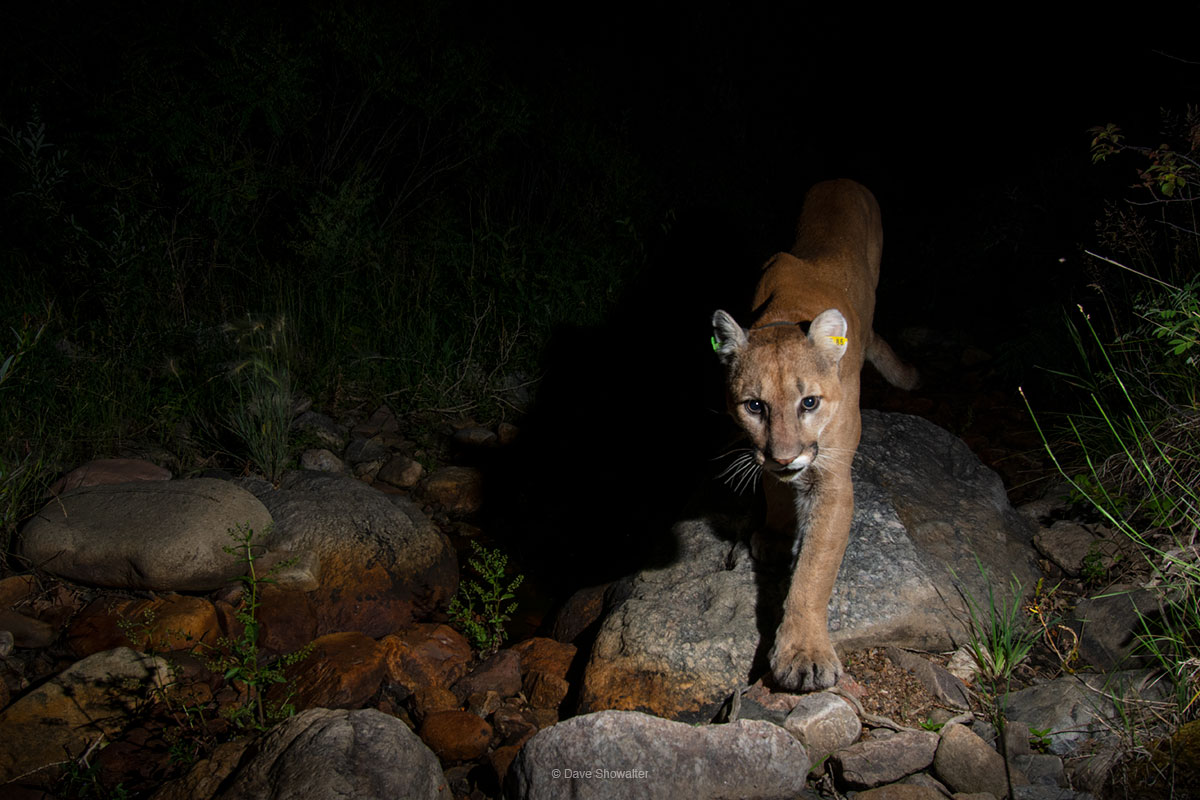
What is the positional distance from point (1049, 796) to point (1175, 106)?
6.46 metres

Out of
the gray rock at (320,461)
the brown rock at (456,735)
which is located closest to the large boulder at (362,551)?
the gray rock at (320,461)

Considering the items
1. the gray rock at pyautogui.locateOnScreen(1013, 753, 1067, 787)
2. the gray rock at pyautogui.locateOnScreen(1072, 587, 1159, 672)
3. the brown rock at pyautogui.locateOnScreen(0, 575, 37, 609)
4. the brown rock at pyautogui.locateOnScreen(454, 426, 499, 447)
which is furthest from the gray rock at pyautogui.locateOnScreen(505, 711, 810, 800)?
the brown rock at pyautogui.locateOnScreen(454, 426, 499, 447)

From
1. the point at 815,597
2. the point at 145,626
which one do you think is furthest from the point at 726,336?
the point at 145,626

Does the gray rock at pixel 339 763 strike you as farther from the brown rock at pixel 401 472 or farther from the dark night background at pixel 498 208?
the brown rock at pixel 401 472

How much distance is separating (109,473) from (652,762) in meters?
3.89

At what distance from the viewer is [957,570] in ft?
13.1

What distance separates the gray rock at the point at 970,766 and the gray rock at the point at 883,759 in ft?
0.20

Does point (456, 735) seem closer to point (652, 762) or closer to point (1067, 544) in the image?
point (652, 762)

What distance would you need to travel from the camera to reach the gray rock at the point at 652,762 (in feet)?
9.15

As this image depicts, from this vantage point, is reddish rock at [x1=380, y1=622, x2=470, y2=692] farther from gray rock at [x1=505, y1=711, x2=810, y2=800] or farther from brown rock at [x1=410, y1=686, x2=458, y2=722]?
gray rock at [x1=505, y1=711, x2=810, y2=800]

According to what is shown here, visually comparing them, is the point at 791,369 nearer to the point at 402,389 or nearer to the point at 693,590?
the point at 693,590

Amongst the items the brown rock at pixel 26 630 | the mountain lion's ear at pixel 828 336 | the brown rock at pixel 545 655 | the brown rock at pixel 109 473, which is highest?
the mountain lion's ear at pixel 828 336

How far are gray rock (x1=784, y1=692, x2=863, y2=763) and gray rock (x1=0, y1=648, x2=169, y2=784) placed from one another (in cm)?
279

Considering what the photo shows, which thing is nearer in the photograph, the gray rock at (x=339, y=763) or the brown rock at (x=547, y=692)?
the gray rock at (x=339, y=763)
